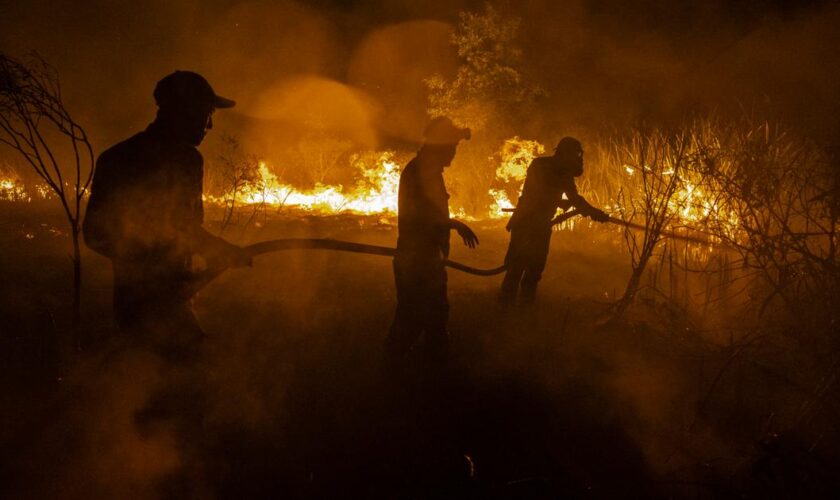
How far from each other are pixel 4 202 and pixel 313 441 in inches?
489

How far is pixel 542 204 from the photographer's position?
5.62 metres

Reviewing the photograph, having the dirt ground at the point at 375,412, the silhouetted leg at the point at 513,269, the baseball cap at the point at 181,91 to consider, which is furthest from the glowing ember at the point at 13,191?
the baseball cap at the point at 181,91

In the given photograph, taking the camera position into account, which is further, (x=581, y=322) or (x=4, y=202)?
(x=4, y=202)

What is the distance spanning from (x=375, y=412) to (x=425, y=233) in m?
1.37

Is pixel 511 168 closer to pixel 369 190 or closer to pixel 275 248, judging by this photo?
pixel 369 190

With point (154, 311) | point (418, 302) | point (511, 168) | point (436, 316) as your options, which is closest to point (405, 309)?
point (418, 302)

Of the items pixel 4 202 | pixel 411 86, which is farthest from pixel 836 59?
pixel 4 202

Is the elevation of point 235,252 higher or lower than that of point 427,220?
lower

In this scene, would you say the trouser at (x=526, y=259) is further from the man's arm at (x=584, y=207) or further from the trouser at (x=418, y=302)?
the trouser at (x=418, y=302)

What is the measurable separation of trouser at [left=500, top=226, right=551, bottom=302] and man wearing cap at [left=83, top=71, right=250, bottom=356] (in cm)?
352

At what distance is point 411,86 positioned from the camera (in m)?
21.1

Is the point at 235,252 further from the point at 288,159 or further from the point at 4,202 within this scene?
the point at 288,159

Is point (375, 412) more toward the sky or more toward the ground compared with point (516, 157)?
more toward the ground

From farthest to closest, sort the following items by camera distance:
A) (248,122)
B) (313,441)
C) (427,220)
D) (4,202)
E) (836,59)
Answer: (248,122) < (836,59) < (4,202) < (427,220) < (313,441)
